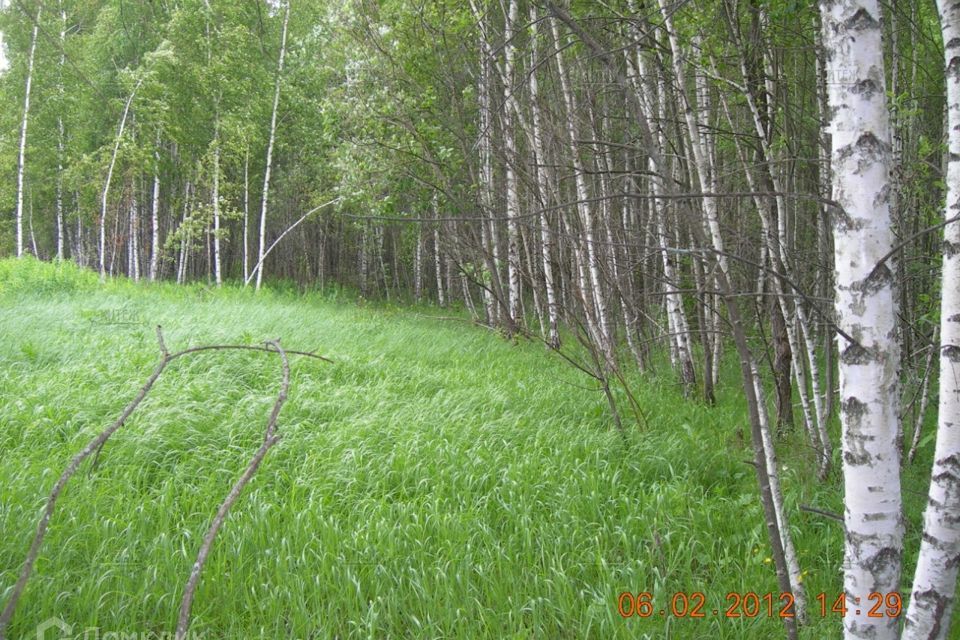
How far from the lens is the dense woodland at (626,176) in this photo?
168 centimetres

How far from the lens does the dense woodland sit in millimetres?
1678

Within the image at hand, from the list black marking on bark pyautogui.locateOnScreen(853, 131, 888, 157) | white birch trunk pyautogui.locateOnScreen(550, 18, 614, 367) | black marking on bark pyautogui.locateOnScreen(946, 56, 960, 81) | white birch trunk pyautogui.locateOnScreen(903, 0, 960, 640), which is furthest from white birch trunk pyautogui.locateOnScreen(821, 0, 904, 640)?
white birch trunk pyautogui.locateOnScreen(550, 18, 614, 367)

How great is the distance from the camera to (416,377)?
6109 millimetres

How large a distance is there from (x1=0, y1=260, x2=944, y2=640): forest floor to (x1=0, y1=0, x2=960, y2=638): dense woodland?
17.0 inches

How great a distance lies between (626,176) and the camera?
3613 millimetres

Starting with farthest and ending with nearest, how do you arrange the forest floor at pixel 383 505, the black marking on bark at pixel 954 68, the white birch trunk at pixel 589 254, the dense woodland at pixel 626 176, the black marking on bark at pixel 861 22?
1. the white birch trunk at pixel 589 254
2. the forest floor at pixel 383 505
3. the black marking on bark at pixel 954 68
4. the dense woodland at pixel 626 176
5. the black marking on bark at pixel 861 22

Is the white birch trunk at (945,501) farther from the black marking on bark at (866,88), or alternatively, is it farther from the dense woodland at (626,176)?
the black marking on bark at (866,88)

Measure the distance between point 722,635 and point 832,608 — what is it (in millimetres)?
643

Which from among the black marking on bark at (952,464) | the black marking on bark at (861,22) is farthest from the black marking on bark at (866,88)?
the black marking on bark at (952,464)

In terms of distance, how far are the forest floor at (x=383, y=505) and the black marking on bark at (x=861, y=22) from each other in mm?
2229

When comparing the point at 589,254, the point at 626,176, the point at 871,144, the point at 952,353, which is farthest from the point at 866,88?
the point at 589,254

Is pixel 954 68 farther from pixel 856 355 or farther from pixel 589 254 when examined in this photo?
pixel 589 254

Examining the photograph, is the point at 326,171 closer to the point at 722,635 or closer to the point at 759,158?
the point at 759,158

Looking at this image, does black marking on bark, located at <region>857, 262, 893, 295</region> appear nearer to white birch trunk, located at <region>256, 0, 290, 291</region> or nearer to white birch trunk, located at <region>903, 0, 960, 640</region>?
white birch trunk, located at <region>903, 0, 960, 640</region>
